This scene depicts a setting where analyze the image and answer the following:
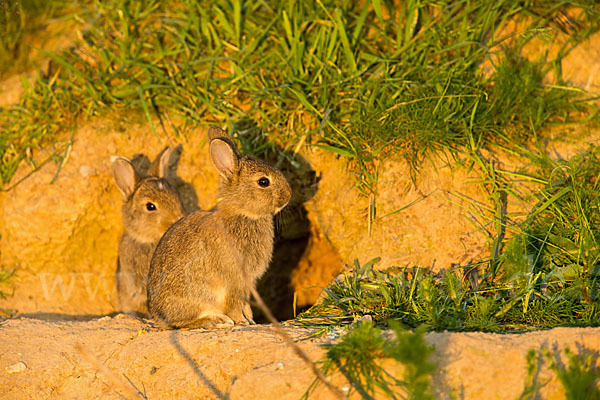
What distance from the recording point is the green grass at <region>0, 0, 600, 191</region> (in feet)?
15.7

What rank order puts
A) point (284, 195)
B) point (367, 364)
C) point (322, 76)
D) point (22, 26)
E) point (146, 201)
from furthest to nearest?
point (22, 26)
point (146, 201)
point (322, 76)
point (284, 195)
point (367, 364)

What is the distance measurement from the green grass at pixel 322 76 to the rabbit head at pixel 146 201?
608 millimetres

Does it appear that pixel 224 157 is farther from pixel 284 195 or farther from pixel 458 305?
pixel 458 305

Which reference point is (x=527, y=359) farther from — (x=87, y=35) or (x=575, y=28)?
(x=87, y=35)

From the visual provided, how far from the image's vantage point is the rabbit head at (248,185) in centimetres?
458

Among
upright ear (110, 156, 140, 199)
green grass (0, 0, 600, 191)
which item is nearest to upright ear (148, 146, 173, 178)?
upright ear (110, 156, 140, 199)

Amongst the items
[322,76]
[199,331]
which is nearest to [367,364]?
[199,331]

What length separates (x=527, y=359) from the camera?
274cm

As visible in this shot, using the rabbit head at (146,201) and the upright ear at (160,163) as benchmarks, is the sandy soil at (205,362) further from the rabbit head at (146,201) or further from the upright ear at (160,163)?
the upright ear at (160,163)

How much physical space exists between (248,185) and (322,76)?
1.35 metres

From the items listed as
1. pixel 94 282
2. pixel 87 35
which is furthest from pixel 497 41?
pixel 94 282

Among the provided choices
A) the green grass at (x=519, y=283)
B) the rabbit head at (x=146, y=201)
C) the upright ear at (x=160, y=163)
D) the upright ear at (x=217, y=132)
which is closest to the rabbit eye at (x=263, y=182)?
the upright ear at (x=217, y=132)

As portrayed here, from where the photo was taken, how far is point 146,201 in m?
5.37

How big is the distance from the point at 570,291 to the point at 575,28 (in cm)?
308
